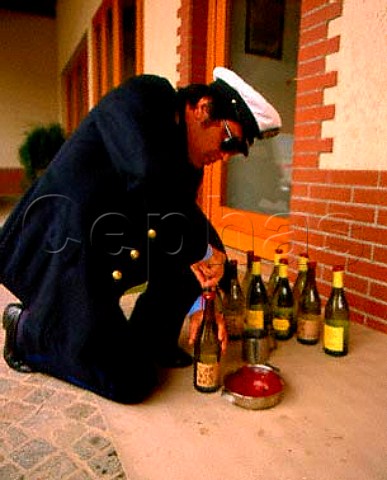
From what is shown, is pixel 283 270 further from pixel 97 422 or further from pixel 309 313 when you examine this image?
pixel 97 422

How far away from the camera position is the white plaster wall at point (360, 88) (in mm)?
1943

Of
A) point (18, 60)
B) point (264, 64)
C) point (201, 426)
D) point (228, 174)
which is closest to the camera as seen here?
point (201, 426)

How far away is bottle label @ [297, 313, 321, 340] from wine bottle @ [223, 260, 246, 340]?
9.8 inches

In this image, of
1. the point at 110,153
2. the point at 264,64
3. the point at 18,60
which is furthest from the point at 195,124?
the point at 18,60

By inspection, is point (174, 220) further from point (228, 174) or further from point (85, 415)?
point (228, 174)

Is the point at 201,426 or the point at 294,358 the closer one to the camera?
the point at 201,426

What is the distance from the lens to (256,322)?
6.24ft

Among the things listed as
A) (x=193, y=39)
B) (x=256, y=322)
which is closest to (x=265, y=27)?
(x=193, y=39)

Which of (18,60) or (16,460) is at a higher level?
(18,60)

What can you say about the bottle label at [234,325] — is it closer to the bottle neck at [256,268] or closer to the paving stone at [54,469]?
the bottle neck at [256,268]

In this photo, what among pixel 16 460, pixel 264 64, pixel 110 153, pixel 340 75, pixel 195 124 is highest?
pixel 264 64

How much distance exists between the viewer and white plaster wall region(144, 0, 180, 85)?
354 cm

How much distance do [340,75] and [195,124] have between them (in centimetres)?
96

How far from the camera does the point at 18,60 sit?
884 centimetres
